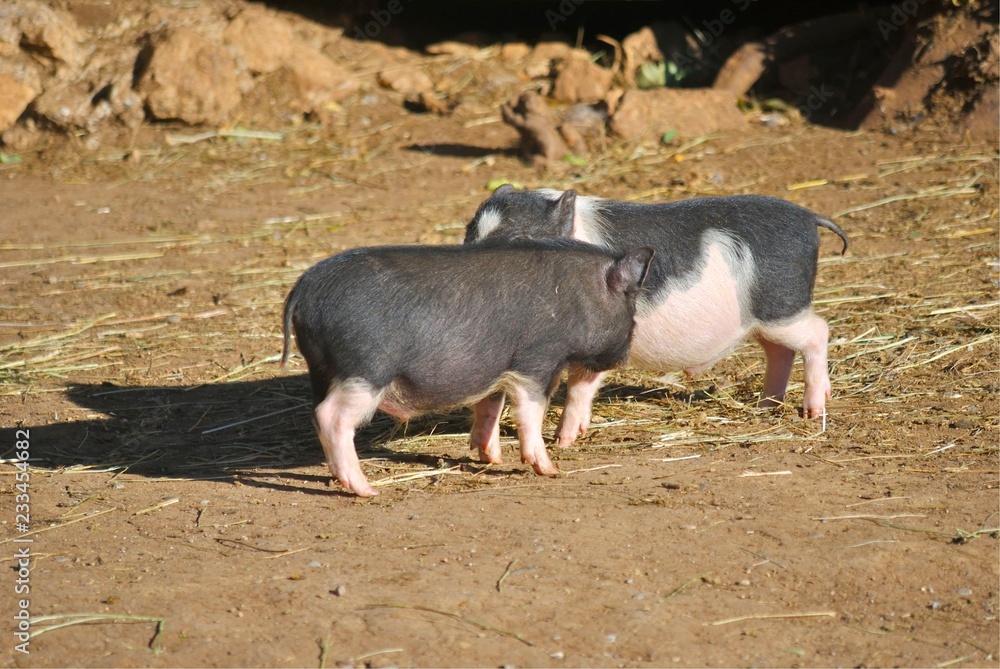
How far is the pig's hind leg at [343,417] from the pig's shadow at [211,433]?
308mm

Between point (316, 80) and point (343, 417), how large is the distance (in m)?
7.66

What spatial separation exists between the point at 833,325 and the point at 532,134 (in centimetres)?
425

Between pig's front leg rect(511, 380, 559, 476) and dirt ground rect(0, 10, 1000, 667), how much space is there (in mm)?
70

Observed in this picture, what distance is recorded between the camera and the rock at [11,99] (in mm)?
10656

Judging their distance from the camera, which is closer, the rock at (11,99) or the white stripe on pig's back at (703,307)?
the white stripe on pig's back at (703,307)

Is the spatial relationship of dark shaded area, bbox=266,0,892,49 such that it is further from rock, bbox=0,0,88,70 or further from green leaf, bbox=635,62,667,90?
rock, bbox=0,0,88,70

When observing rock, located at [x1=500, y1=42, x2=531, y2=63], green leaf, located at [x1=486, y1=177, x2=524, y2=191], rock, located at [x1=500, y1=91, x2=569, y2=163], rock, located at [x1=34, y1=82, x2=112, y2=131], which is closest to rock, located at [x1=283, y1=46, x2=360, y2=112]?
rock, located at [x1=500, y1=42, x2=531, y2=63]

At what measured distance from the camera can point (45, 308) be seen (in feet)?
22.8

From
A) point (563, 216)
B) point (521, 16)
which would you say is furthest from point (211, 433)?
point (521, 16)

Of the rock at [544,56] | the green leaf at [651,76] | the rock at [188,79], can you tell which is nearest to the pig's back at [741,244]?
the green leaf at [651,76]

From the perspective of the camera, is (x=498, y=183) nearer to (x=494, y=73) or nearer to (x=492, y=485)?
(x=494, y=73)

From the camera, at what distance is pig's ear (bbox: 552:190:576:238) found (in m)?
4.95

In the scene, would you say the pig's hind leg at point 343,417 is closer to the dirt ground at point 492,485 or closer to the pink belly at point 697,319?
the dirt ground at point 492,485

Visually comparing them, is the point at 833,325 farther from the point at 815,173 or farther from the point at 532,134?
the point at 532,134
